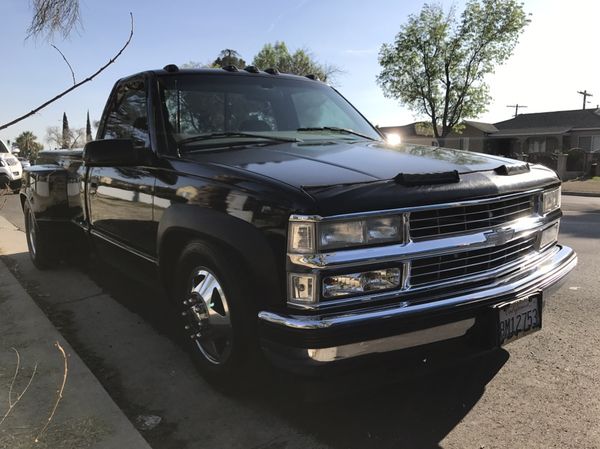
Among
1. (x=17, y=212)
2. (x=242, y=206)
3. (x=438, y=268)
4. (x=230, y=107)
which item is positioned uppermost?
(x=230, y=107)

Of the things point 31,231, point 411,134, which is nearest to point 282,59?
point 411,134

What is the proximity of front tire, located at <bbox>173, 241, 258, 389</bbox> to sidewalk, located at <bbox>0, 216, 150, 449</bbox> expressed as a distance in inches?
21.8

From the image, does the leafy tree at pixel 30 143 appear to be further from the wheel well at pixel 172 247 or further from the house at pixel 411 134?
the house at pixel 411 134

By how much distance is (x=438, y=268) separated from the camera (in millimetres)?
2502

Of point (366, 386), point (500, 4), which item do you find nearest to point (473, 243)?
point (366, 386)

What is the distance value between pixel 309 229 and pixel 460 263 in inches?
33.4

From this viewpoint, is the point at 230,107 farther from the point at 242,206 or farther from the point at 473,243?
the point at 473,243

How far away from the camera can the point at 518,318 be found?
8.88 feet

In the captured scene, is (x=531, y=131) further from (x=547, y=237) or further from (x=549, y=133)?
(x=547, y=237)

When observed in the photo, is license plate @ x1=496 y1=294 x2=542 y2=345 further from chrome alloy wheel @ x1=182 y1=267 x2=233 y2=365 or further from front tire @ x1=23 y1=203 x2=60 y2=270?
front tire @ x1=23 y1=203 x2=60 y2=270

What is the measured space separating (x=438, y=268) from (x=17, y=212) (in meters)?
11.5

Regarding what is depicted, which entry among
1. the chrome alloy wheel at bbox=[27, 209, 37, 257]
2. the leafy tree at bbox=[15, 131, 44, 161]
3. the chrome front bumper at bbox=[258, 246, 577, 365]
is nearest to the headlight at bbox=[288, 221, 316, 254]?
the chrome front bumper at bbox=[258, 246, 577, 365]

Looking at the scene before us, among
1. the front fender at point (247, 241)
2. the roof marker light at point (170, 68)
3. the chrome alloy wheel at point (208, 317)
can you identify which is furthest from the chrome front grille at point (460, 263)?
the roof marker light at point (170, 68)

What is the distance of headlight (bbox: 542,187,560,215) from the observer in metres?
3.22
